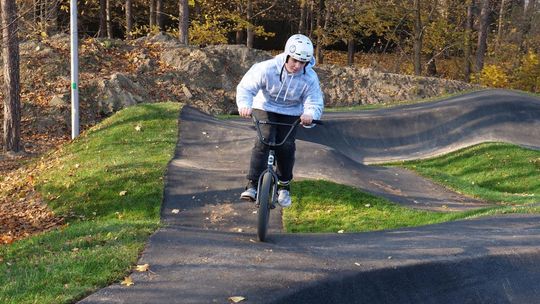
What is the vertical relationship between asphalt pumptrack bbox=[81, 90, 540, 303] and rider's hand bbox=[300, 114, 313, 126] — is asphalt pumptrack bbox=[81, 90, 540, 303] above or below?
below

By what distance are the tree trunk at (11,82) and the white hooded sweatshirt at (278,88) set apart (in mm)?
10199

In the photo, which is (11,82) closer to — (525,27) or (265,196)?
(265,196)

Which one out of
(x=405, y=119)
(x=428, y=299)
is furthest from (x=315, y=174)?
(x=405, y=119)

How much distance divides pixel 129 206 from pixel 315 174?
410 cm

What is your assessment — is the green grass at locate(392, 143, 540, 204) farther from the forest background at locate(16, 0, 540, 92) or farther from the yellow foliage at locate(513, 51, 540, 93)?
the yellow foliage at locate(513, 51, 540, 93)

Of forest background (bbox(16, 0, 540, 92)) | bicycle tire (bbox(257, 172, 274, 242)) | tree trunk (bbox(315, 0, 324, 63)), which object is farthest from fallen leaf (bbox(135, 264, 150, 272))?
tree trunk (bbox(315, 0, 324, 63))

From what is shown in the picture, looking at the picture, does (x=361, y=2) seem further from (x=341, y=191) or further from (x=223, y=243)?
(x=223, y=243)

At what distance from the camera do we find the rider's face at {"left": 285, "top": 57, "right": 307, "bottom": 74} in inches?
260

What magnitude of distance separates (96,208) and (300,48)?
5.44 m

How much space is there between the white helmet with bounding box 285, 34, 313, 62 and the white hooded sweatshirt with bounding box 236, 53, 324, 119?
212 millimetres

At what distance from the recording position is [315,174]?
12.6m

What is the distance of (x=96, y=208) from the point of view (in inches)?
403

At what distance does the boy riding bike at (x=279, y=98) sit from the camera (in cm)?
670

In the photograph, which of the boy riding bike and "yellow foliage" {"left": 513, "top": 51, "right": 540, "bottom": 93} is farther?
"yellow foliage" {"left": 513, "top": 51, "right": 540, "bottom": 93}
